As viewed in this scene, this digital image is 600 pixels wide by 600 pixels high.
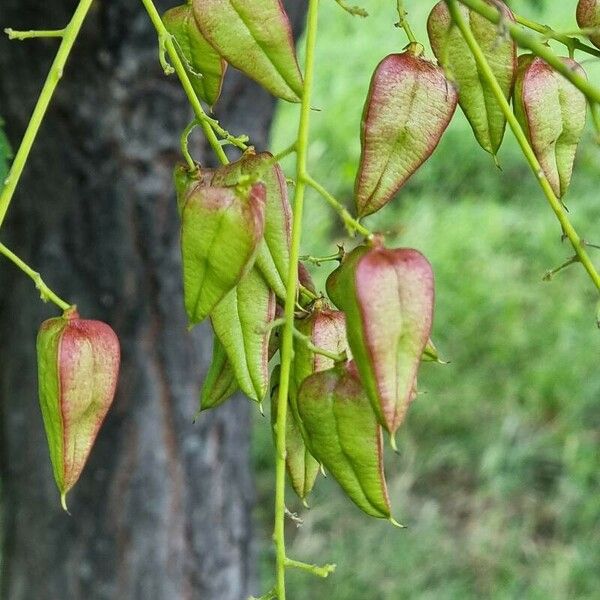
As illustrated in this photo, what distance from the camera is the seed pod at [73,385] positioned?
0.62 m

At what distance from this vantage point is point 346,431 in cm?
58

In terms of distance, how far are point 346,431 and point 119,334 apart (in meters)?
1.02

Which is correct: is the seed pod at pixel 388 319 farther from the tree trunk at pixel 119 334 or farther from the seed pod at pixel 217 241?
the tree trunk at pixel 119 334

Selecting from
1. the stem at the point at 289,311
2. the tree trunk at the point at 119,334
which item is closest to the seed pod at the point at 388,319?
the stem at the point at 289,311

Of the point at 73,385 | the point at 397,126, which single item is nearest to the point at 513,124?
the point at 397,126

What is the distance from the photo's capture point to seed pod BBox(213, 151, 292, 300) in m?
0.60

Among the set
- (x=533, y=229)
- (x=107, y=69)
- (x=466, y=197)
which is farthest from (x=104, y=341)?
(x=466, y=197)

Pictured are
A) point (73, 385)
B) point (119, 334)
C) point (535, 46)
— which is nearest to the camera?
point (535, 46)

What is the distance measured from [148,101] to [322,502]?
1363mm

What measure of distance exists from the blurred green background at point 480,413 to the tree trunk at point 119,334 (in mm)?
577

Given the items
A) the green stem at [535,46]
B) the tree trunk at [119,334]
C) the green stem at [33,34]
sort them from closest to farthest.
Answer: the green stem at [535,46] < the green stem at [33,34] < the tree trunk at [119,334]

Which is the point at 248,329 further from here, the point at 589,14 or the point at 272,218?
the point at 589,14

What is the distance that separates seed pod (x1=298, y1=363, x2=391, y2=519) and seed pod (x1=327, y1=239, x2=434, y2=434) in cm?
4

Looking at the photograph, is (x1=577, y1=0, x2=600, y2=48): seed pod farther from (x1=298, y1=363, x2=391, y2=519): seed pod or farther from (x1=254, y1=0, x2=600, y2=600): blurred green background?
(x1=254, y1=0, x2=600, y2=600): blurred green background
